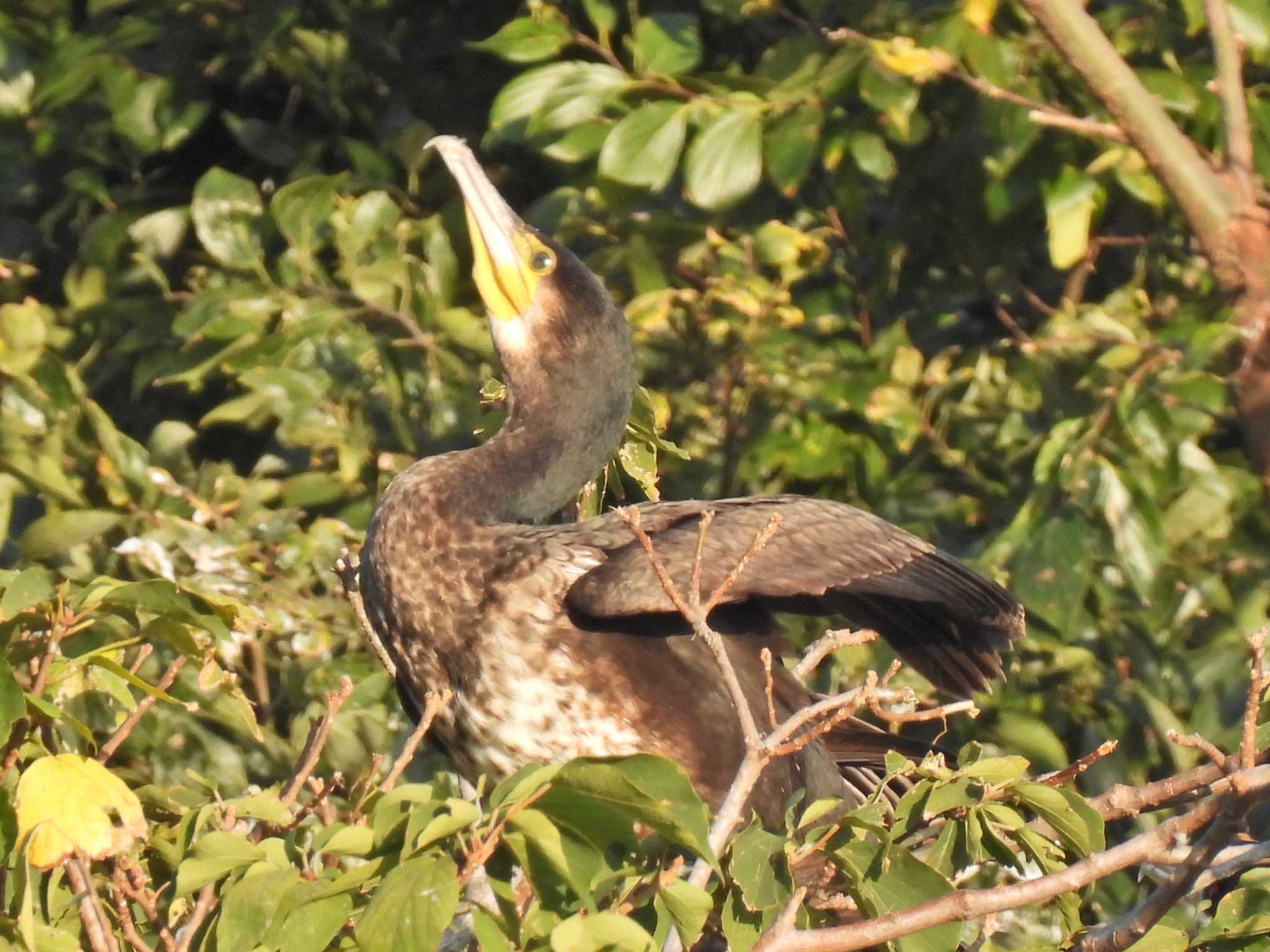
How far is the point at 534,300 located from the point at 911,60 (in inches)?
24.5

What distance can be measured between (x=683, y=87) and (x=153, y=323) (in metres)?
1.03

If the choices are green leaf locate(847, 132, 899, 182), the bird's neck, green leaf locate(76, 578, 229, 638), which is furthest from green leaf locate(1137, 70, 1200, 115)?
green leaf locate(76, 578, 229, 638)

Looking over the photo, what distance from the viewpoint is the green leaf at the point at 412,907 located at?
4.20 feet

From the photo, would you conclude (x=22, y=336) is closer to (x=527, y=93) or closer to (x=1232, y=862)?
(x=527, y=93)

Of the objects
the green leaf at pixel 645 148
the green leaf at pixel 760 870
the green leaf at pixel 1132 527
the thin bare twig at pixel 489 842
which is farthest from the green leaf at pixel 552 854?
the green leaf at pixel 645 148

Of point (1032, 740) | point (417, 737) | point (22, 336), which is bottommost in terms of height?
point (1032, 740)

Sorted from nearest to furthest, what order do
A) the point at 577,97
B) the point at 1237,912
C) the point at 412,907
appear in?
the point at 412,907
the point at 1237,912
the point at 577,97

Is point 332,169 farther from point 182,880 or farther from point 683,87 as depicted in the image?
point 182,880

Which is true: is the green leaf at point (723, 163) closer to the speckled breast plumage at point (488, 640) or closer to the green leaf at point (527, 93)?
the green leaf at point (527, 93)

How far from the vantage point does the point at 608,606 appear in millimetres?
2184

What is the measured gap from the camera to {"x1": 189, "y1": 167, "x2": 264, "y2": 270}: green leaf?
3195 mm

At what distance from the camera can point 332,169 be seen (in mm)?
3646

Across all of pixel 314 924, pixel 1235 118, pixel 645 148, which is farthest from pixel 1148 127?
pixel 314 924

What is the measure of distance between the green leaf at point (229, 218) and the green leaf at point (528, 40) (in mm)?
505
